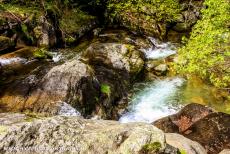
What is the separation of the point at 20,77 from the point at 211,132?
1021 centimetres

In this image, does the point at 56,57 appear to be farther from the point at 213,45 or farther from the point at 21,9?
the point at 213,45

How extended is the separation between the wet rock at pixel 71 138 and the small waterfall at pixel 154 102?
366 inches

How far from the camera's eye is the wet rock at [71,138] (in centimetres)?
680

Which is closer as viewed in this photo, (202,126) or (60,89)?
(202,126)

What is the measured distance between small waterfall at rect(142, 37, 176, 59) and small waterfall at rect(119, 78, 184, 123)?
3333 mm

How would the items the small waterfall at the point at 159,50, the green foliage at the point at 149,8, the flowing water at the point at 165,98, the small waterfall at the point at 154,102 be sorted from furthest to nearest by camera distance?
the green foliage at the point at 149,8
the small waterfall at the point at 159,50
the flowing water at the point at 165,98
the small waterfall at the point at 154,102

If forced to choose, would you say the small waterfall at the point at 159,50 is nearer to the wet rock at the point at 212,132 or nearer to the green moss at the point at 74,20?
the green moss at the point at 74,20

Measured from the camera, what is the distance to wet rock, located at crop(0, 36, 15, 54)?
814 inches

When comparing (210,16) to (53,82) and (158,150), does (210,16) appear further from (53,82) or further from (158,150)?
(158,150)

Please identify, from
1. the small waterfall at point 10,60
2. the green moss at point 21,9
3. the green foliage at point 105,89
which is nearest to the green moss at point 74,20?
the green moss at point 21,9

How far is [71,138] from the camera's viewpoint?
7.09 metres

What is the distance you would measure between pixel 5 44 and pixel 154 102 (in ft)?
34.2

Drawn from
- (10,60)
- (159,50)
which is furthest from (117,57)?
(10,60)

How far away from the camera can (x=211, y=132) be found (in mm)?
13766
